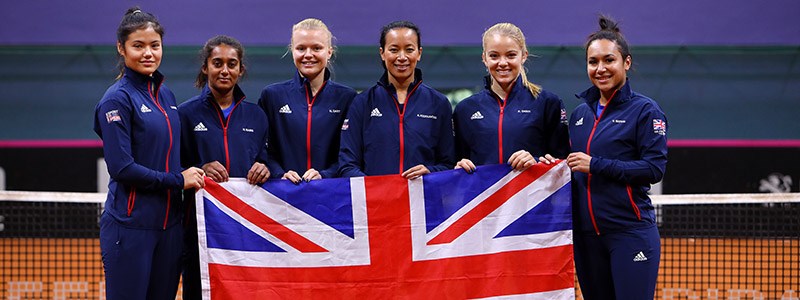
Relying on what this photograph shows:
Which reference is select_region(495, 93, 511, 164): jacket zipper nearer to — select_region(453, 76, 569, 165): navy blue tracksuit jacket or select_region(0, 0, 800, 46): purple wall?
select_region(453, 76, 569, 165): navy blue tracksuit jacket

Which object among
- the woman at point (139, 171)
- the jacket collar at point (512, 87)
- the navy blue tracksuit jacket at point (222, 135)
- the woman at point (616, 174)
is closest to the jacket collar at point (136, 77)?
the woman at point (139, 171)

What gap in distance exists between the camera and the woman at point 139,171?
158 inches

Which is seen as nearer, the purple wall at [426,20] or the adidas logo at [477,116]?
the adidas logo at [477,116]

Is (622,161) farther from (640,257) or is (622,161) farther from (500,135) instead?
(500,135)

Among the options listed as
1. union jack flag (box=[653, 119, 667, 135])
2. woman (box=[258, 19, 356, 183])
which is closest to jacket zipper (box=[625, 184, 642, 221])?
union jack flag (box=[653, 119, 667, 135])

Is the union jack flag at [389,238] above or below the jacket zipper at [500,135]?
below

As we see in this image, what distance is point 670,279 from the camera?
8.23 metres

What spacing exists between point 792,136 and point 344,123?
29.4 ft

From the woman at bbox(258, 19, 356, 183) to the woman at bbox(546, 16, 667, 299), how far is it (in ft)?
4.17

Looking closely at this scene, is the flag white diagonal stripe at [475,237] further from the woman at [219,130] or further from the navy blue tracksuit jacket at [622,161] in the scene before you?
the woman at [219,130]

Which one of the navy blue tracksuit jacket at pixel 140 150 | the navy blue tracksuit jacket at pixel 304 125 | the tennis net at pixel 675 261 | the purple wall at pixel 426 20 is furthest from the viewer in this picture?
the purple wall at pixel 426 20

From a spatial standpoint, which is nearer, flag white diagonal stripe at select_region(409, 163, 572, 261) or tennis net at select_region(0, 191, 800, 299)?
flag white diagonal stripe at select_region(409, 163, 572, 261)

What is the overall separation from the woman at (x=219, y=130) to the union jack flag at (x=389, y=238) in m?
0.17

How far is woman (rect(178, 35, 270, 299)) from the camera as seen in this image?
4609mm
